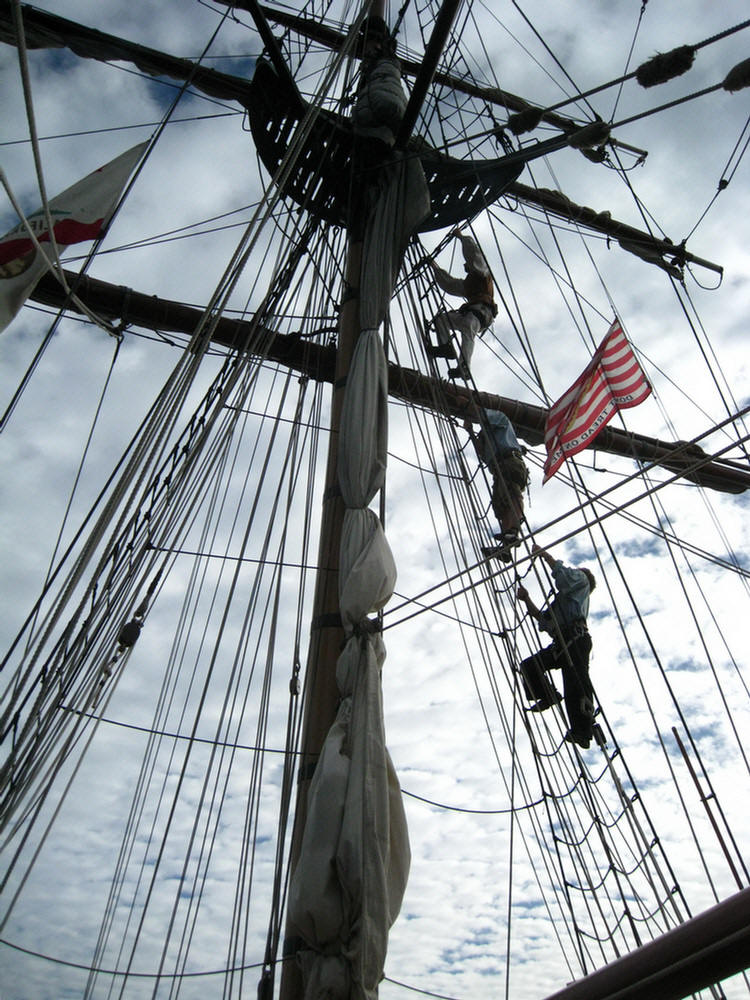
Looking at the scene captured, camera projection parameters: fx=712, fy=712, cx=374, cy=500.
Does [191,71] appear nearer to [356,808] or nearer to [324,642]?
[324,642]

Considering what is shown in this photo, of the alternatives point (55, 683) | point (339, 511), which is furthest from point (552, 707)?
point (55, 683)

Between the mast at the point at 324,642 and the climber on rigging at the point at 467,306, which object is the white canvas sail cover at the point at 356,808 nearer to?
the mast at the point at 324,642

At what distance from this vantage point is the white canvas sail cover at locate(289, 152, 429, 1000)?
236cm

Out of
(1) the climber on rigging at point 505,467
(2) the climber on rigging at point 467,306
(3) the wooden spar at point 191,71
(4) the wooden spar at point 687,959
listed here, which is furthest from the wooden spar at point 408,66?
(4) the wooden spar at point 687,959

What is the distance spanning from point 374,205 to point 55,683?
166 inches

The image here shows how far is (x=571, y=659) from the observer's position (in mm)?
5516

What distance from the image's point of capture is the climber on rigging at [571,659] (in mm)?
5559

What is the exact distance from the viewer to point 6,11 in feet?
19.7

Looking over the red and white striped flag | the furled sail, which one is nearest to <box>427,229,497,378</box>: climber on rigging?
the red and white striped flag

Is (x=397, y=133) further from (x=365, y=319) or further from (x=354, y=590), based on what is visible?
(x=354, y=590)

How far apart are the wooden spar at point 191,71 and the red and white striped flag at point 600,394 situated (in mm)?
1646

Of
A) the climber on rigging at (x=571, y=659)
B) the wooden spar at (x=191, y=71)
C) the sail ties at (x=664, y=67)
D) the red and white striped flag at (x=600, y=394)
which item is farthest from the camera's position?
the wooden spar at (x=191, y=71)

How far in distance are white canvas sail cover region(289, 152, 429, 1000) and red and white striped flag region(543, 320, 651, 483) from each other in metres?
2.84

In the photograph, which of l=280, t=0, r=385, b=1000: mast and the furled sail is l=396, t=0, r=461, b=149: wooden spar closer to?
l=280, t=0, r=385, b=1000: mast
